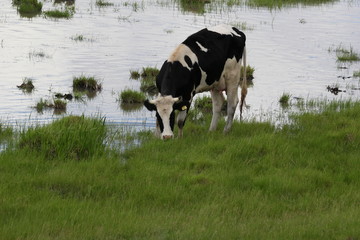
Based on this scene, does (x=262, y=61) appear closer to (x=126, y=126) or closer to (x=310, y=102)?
(x=310, y=102)

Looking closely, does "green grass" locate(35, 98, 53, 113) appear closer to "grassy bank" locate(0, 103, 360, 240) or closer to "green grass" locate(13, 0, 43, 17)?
"grassy bank" locate(0, 103, 360, 240)

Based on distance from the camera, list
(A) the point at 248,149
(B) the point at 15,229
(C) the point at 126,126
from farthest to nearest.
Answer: (C) the point at 126,126
(A) the point at 248,149
(B) the point at 15,229

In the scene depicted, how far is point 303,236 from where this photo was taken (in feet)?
25.7

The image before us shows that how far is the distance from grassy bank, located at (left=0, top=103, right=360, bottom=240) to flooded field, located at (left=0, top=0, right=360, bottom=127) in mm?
2187

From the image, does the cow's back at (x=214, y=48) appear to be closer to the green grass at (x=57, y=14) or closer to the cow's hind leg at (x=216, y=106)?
the cow's hind leg at (x=216, y=106)

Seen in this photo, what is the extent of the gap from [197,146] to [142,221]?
3.72 m

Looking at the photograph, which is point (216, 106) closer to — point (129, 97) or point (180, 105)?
point (180, 105)

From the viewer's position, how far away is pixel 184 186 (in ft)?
31.8

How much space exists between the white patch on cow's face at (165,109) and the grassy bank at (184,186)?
0.24m

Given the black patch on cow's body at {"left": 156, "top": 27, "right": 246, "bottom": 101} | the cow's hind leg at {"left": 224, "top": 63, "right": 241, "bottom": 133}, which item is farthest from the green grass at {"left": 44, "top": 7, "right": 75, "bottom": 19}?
the cow's hind leg at {"left": 224, "top": 63, "right": 241, "bottom": 133}

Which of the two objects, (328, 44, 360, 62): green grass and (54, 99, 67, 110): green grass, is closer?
(54, 99, 67, 110): green grass

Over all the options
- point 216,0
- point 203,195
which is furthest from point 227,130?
point 216,0

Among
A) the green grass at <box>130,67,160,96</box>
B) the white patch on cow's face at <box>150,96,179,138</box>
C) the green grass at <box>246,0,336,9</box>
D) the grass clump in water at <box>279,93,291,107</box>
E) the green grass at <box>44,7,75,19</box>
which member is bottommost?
the grass clump in water at <box>279,93,291,107</box>

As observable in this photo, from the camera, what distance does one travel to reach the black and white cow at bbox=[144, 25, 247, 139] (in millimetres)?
11883
